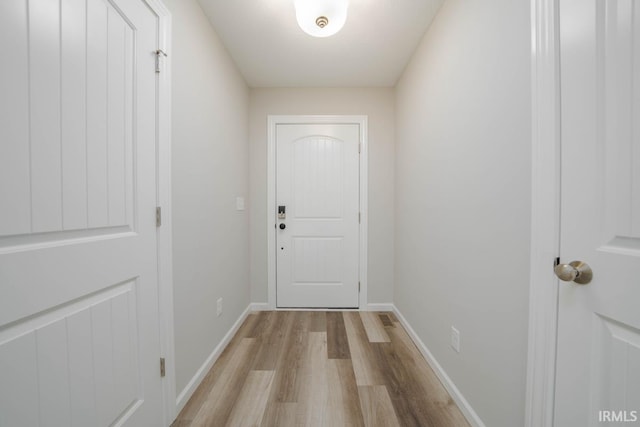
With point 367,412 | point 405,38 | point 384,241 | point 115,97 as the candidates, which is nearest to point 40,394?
point 115,97

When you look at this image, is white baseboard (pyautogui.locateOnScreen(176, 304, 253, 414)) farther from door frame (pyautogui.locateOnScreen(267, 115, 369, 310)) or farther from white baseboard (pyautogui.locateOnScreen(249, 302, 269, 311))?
door frame (pyautogui.locateOnScreen(267, 115, 369, 310))

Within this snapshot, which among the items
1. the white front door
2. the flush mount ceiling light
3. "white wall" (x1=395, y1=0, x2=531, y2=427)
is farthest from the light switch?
"white wall" (x1=395, y1=0, x2=531, y2=427)

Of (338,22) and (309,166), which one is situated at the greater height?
(338,22)

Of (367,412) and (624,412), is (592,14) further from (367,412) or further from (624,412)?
(367,412)

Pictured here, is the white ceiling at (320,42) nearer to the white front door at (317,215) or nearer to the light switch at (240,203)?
the white front door at (317,215)

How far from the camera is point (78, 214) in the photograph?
81 cm

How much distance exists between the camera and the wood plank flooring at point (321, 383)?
4.16 ft

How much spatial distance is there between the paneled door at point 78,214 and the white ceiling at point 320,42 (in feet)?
2.50

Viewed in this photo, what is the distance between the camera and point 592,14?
2.26 feet

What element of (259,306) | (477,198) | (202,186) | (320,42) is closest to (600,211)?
(477,198)

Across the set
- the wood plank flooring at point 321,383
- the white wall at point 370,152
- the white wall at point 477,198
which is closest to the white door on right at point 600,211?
the white wall at point 477,198

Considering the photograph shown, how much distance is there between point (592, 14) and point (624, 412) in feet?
3.58

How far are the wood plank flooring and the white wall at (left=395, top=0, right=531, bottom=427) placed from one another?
220 mm

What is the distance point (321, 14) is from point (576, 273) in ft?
5.58
